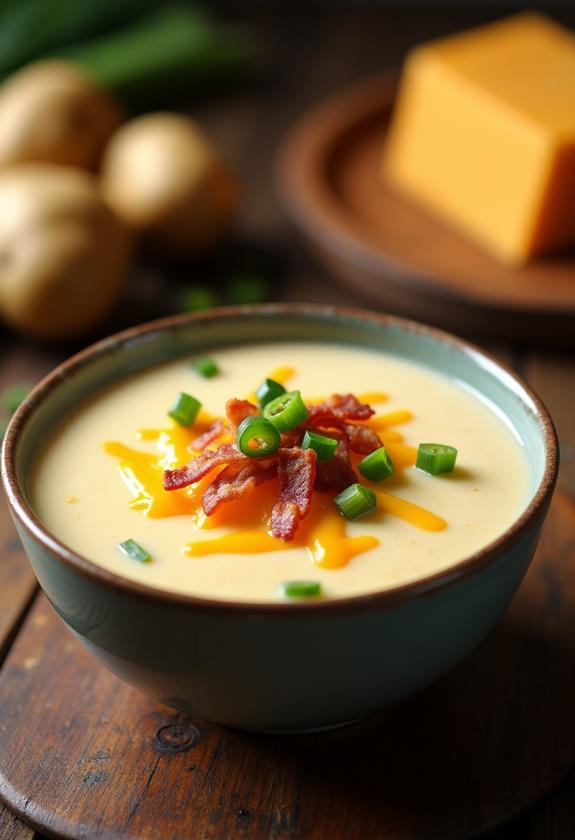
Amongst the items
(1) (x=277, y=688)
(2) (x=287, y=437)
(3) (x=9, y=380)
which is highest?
(2) (x=287, y=437)

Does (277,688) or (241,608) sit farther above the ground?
(241,608)

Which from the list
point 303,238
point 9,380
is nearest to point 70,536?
point 9,380

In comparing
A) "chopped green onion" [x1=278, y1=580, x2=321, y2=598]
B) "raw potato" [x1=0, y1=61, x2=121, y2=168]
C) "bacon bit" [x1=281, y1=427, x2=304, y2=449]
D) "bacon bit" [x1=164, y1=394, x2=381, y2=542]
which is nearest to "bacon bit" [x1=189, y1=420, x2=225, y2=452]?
"bacon bit" [x1=164, y1=394, x2=381, y2=542]

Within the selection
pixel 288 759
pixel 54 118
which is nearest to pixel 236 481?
pixel 288 759

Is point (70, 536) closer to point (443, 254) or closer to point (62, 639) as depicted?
point (62, 639)

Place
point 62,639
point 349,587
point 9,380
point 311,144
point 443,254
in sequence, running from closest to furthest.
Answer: point 349,587, point 62,639, point 9,380, point 443,254, point 311,144

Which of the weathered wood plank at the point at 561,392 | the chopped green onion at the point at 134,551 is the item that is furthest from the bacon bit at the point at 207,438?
the weathered wood plank at the point at 561,392

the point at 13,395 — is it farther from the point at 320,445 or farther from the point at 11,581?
the point at 320,445
